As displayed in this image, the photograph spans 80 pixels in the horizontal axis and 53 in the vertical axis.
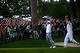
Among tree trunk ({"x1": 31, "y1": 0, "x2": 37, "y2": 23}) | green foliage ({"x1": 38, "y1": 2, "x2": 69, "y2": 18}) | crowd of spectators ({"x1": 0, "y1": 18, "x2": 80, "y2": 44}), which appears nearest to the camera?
crowd of spectators ({"x1": 0, "y1": 18, "x2": 80, "y2": 44})

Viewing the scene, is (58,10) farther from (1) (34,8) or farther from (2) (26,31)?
(2) (26,31)

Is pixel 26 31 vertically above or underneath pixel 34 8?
underneath

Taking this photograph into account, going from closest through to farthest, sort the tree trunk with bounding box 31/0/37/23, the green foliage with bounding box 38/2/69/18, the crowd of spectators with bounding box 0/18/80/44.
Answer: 1. the crowd of spectators with bounding box 0/18/80/44
2. the tree trunk with bounding box 31/0/37/23
3. the green foliage with bounding box 38/2/69/18

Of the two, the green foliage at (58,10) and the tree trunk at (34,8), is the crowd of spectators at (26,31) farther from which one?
the green foliage at (58,10)

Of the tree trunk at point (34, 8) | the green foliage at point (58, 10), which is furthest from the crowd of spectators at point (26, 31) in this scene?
the green foliage at point (58, 10)

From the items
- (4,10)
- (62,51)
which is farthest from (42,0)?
(62,51)

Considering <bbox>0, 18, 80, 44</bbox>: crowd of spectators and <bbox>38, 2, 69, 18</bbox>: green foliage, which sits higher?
<bbox>38, 2, 69, 18</bbox>: green foliage

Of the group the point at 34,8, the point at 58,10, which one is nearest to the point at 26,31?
the point at 34,8

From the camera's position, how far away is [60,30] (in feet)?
124

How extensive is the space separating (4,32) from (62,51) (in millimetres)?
12982

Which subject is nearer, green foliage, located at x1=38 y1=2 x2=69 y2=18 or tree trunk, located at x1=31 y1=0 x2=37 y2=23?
tree trunk, located at x1=31 y1=0 x2=37 y2=23

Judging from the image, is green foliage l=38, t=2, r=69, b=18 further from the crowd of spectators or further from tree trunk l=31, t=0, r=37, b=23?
tree trunk l=31, t=0, r=37, b=23

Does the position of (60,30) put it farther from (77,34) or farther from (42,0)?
(42,0)

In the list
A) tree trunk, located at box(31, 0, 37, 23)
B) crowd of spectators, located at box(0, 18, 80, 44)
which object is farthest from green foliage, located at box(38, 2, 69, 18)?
tree trunk, located at box(31, 0, 37, 23)
